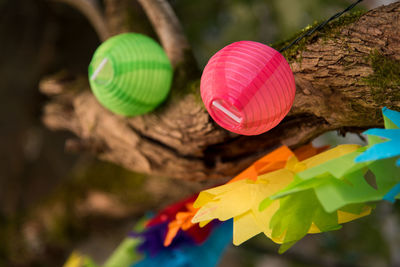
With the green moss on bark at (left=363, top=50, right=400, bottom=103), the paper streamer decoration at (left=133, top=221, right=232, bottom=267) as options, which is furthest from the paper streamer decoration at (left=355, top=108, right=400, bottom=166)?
the paper streamer decoration at (left=133, top=221, right=232, bottom=267)

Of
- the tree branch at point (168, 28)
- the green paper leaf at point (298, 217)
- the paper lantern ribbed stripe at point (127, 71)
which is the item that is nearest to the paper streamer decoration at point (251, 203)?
the green paper leaf at point (298, 217)

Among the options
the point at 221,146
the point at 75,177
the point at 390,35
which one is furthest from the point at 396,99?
the point at 75,177

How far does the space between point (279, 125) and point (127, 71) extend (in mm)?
358

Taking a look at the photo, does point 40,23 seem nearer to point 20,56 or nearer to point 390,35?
point 20,56

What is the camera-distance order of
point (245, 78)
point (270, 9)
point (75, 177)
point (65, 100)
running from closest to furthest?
point (245, 78), point (65, 100), point (75, 177), point (270, 9)

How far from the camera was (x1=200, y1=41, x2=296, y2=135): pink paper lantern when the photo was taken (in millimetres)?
587

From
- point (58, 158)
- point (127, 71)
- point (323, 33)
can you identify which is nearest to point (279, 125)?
point (323, 33)

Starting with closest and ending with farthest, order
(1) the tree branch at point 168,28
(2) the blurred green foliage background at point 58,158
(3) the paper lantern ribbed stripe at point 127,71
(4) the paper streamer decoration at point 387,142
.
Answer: (4) the paper streamer decoration at point 387,142
(3) the paper lantern ribbed stripe at point 127,71
(1) the tree branch at point 168,28
(2) the blurred green foliage background at point 58,158

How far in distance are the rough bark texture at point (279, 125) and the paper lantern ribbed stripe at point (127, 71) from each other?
0.38 ft

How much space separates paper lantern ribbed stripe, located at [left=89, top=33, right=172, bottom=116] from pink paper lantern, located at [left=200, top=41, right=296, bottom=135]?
210mm

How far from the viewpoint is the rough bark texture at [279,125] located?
65 cm

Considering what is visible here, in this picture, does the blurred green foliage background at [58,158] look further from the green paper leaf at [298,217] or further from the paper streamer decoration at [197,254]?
the green paper leaf at [298,217]

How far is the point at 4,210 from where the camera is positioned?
1.94 metres

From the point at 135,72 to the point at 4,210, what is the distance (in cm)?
155
